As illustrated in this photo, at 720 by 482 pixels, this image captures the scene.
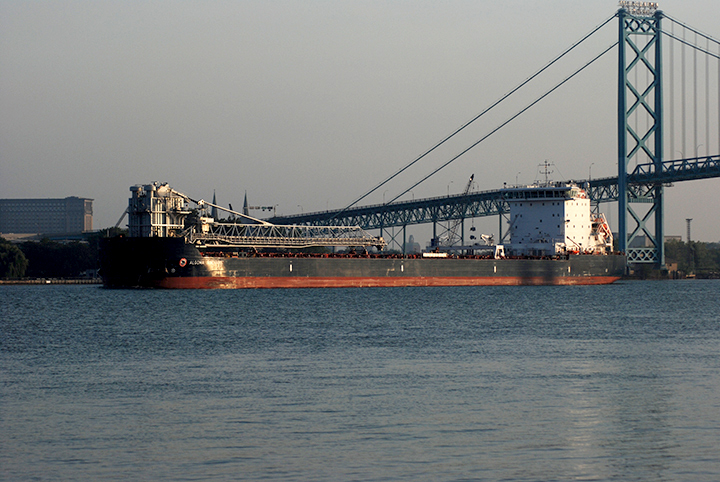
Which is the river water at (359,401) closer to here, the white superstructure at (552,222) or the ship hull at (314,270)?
the ship hull at (314,270)

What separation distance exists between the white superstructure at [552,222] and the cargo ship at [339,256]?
0.28 ft

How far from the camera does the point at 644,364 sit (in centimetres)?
A: 2150

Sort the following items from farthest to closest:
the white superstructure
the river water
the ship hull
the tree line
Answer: the tree line
the white superstructure
the ship hull
the river water

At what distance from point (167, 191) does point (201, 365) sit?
40.6 metres

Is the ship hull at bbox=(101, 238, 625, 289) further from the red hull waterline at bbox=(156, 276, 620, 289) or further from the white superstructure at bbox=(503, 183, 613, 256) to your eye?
the white superstructure at bbox=(503, 183, 613, 256)

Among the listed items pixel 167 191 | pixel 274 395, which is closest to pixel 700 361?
pixel 274 395

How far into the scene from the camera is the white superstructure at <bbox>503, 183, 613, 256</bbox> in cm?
7344

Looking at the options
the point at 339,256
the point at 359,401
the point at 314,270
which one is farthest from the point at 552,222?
the point at 359,401

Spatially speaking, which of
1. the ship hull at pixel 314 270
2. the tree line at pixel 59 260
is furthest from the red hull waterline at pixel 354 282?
the tree line at pixel 59 260

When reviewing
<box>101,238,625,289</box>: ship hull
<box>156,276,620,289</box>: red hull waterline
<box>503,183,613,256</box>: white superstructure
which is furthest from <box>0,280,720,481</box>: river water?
<box>503,183,613,256</box>: white superstructure

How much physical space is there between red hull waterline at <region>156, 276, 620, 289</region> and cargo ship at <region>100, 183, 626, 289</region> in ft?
0.22

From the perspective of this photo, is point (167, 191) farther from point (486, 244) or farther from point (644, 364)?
point (644, 364)

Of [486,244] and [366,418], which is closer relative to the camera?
[366,418]

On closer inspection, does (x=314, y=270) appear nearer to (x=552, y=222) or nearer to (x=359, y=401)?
(x=552, y=222)
